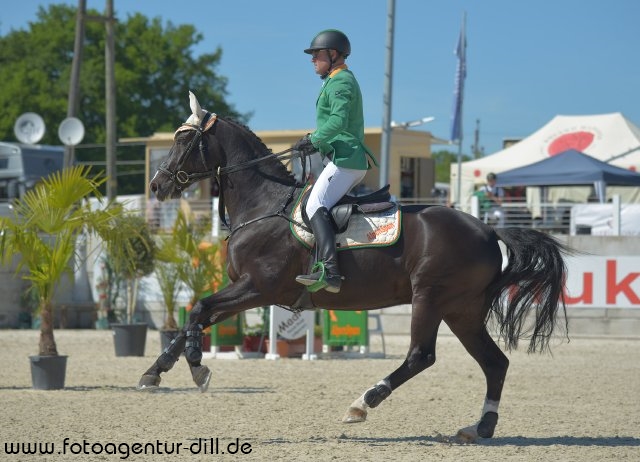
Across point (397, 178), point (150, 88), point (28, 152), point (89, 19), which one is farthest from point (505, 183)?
point (150, 88)

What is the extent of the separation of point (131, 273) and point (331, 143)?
10467 mm

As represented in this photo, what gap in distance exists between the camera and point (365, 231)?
318 inches

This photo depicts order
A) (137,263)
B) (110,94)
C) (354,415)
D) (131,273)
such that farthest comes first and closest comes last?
1. (110,94)
2. (137,263)
3. (131,273)
4. (354,415)

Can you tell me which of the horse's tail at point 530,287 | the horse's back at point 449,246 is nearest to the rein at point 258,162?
the horse's back at point 449,246

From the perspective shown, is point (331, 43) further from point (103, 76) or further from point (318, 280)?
point (103, 76)

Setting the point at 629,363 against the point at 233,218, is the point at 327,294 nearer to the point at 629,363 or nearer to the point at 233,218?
the point at 233,218

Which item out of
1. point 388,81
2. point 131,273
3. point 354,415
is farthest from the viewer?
point 388,81

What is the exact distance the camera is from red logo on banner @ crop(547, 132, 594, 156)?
2825 centimetres

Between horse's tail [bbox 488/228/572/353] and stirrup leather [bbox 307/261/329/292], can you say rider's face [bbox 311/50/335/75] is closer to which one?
stirrup leather [bbox 307/261/329/292]

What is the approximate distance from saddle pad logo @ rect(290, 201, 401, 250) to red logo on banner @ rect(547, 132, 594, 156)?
21.1 metres

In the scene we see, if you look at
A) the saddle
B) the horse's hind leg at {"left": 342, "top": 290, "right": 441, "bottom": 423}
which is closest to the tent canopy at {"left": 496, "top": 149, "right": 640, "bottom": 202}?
the saddle

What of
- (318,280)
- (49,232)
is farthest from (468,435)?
(49,232)

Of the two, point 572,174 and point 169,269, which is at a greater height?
point 572,174

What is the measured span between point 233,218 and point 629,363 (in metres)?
8.93
